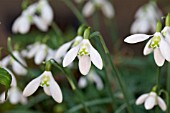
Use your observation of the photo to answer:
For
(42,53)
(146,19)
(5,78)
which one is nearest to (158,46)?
(5,78)

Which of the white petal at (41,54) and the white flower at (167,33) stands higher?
the white petal at (41,54)

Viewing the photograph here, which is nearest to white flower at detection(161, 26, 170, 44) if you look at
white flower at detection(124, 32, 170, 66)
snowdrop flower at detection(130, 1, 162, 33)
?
white flower at detection(124, 32, 170, 66)

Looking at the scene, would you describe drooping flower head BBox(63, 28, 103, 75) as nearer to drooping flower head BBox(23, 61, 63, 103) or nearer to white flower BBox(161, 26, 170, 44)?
drooping flower head BBox(23, 61, 63, 103)

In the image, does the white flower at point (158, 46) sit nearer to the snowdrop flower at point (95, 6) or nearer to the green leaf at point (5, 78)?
the green leaf at point (5, 78)

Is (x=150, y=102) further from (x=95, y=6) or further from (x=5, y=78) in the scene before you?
(x=95, y=6)

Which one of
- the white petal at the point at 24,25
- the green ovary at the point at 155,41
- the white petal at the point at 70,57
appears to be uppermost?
the white petal at the point at 24,25

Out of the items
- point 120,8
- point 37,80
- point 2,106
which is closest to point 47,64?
point 37,80

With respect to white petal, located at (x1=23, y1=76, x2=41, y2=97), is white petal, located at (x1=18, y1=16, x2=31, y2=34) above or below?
above

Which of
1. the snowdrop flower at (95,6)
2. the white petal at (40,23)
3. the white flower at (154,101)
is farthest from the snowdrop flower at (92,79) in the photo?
the white flower at (154,101)

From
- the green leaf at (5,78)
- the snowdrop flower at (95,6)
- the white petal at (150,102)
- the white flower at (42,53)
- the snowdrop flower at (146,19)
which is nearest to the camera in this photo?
the green leaf at (5,78)

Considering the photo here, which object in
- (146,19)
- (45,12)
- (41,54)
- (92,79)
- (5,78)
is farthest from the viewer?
(146,19)

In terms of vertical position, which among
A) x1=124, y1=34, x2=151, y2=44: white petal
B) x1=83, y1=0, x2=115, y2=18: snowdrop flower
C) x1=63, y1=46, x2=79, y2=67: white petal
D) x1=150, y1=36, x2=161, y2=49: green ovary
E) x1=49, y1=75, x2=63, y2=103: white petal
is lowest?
x1=49, y1=75, x2=63, y2=103: white petal
